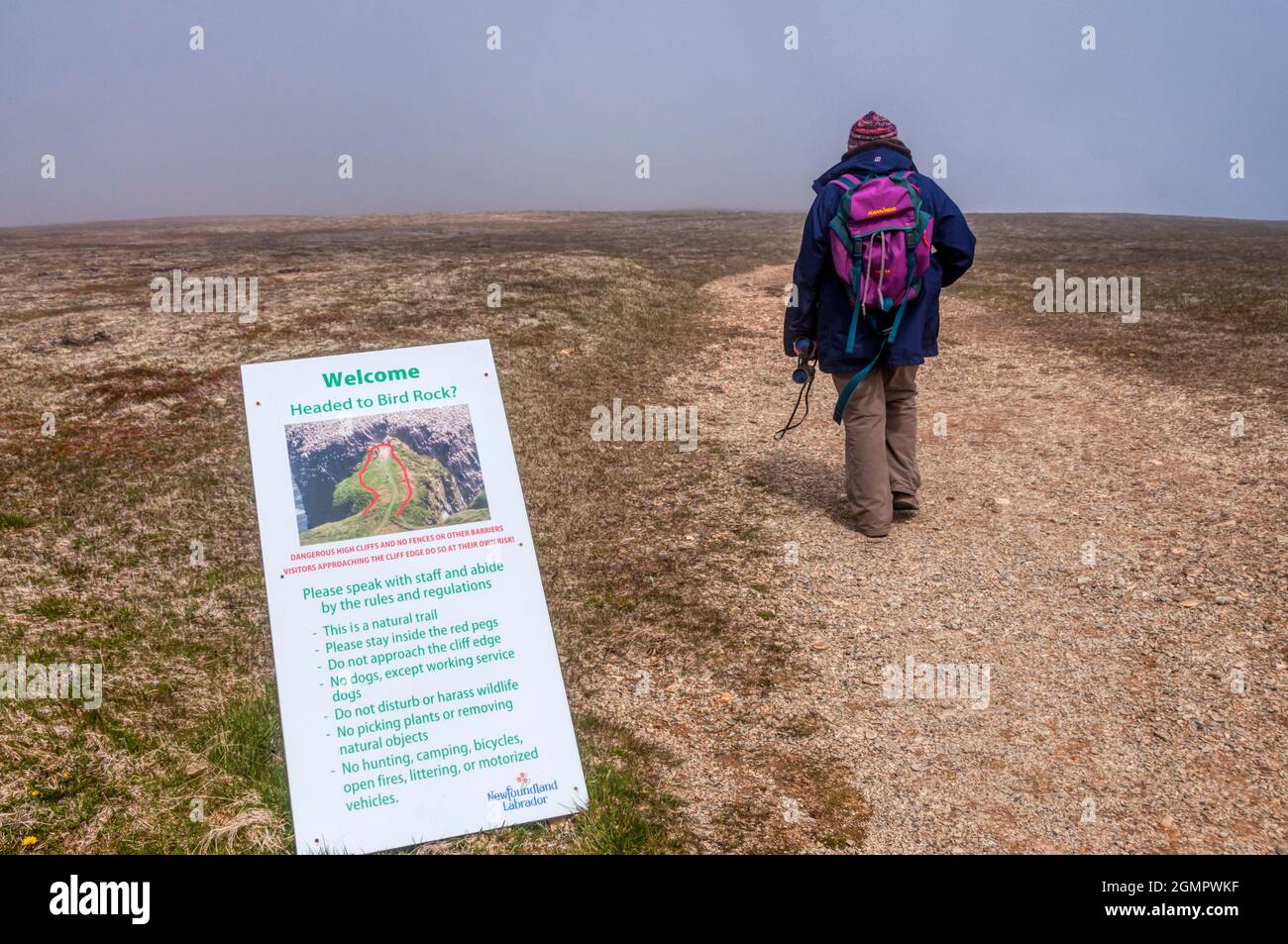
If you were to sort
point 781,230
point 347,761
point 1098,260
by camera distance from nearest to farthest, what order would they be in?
point 347,761, point 1098,260, point 781,230

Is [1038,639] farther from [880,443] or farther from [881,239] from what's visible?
[881,239]

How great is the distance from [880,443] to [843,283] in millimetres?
1565

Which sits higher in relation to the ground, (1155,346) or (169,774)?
(1155,346)

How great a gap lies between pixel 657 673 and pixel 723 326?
12.6 meters

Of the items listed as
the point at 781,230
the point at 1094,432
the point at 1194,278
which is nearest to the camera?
the point at 1094,432

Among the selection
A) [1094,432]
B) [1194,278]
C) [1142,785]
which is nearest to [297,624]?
[1142,785]

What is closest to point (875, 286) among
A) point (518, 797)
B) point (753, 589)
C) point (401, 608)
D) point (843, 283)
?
point (843, 283)

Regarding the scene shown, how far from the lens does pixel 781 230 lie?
1474 inches

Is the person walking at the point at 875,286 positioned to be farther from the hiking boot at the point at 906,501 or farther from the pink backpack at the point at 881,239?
the hiking boot at the point at 906,501

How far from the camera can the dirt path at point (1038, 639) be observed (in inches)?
222

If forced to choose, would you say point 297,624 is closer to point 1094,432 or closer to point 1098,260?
point 1094,432

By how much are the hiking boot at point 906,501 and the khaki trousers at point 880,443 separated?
0.07 m

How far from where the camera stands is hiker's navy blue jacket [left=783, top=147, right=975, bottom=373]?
8.24 m

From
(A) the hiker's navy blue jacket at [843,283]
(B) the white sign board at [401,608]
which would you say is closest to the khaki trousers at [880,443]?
(A) the hiker's navy blue jacket at [843,283]
